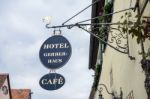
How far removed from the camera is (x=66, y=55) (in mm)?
10766

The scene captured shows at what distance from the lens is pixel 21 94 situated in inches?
1748

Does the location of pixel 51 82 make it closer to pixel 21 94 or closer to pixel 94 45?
pixel 94 45

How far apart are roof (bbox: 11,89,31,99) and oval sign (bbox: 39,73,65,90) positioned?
32.6m

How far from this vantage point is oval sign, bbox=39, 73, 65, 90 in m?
11.2

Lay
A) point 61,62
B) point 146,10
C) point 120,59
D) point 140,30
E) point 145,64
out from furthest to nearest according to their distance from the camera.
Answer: point 120,59 → point 61,62 → point 146,10 → point 145,64 → point 140,30

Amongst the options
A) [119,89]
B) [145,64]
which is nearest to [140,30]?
[145,64]

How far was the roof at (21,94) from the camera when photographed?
43700 mm

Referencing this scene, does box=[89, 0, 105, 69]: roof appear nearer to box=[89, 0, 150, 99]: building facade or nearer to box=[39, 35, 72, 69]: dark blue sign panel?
box=[89, 0, 150, 99]: building facade

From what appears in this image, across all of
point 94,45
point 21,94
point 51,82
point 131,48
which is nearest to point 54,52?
point 51,82

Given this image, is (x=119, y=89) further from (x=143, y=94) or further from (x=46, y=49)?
(x=143, y=94)

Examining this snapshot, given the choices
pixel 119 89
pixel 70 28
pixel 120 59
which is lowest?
pixel 119 89

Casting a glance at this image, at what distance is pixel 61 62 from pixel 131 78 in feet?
6.17

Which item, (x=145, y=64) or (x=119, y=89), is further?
(x=119, y=89)

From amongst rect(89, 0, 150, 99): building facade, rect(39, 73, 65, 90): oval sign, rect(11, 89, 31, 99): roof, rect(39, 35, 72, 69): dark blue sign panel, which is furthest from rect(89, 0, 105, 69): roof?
rect(11, 89, 31, 99): roof
